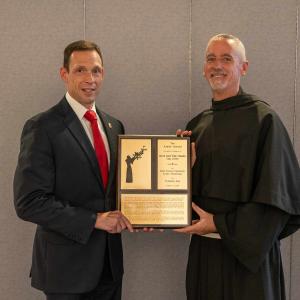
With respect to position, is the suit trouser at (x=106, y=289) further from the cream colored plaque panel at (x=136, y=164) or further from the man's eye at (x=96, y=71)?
the man's eye at (x=96, y=71)

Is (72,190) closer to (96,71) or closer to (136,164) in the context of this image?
(136,164)

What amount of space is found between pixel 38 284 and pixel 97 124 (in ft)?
3.23

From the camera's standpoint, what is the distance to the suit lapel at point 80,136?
2312 millimetres

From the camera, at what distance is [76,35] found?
9.93ft

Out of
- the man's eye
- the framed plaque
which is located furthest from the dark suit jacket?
the man's eye

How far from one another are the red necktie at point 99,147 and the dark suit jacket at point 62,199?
0.04 m

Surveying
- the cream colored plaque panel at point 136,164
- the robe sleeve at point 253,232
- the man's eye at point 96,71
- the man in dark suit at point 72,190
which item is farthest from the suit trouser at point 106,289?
the man's eye at point 96,71

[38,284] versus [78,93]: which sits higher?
Result: [78,93]

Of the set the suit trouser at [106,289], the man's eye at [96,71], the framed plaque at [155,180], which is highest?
the man's eye at [96,71]

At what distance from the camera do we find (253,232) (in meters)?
2.22

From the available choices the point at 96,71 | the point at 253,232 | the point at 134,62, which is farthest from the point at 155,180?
the point at 134,62

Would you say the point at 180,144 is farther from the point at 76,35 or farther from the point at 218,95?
the point at 76,35

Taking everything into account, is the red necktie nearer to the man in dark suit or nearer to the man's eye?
the man in dark suit

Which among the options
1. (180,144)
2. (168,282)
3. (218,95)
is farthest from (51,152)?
(168,282)
